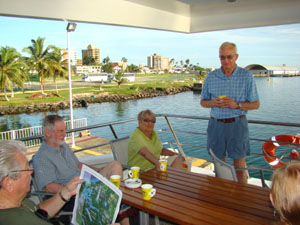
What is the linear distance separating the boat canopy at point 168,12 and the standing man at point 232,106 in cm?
75

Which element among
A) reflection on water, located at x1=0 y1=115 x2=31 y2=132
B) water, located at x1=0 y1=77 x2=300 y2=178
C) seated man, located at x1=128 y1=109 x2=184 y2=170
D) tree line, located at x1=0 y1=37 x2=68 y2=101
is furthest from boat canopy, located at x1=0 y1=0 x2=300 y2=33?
tree line, located at x1=0 y1=37 x2=68 y2=101

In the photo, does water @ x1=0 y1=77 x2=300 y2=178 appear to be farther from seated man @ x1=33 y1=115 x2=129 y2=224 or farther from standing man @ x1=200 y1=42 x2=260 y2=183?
seated man @ x1=33 y1=115 x2=129 y2=224

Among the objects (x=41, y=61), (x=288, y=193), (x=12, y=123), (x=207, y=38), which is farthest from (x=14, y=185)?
(x=41, y=61)

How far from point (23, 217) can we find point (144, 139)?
1601mm

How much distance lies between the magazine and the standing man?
1.57m

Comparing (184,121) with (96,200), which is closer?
(96,200)

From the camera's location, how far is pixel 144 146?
2.49 metres

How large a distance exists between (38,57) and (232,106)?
45.8m

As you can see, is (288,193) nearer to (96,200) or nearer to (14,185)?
(96,200)

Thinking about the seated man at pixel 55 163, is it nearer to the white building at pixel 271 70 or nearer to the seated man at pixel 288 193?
the seated man at pixel 288 193

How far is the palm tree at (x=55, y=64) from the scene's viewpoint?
1666 inches

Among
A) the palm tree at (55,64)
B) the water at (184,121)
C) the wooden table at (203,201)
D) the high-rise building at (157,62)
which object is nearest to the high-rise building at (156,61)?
the high-rise building at (157,62)

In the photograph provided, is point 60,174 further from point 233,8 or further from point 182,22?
point 233,8

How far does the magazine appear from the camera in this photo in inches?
51.0
